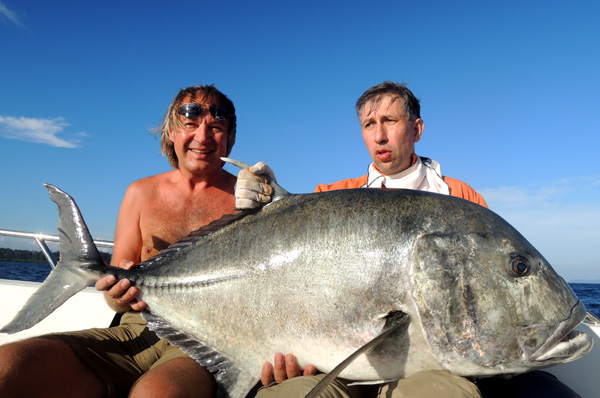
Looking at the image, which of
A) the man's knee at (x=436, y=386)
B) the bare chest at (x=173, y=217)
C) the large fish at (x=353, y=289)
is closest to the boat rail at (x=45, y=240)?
the bare chest at (x=173, y=217)

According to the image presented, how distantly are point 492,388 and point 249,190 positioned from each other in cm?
198

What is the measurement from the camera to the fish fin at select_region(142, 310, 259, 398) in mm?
2182

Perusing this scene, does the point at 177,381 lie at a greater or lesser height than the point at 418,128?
lesser

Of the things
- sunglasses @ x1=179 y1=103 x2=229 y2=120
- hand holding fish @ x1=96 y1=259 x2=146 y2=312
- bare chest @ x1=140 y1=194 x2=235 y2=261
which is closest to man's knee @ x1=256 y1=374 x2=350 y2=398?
hand holding fish @ x1=96 y1=259 x2=146 y2=312

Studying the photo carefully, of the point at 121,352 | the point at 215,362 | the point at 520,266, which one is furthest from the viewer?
the point at 121,352

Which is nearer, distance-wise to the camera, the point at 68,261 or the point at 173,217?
the point at 68,261

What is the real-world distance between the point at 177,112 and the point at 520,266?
279 centimetres

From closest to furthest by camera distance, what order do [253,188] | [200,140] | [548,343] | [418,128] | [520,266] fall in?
1. [548,343]
2. [520,266]
3. [253,188]
4. [200,140]
5. [418,128]

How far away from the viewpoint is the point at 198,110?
332 cm

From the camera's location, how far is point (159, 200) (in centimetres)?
345

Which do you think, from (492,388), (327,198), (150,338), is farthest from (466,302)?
(150,338)

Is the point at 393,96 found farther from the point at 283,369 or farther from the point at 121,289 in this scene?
the point at 121,289

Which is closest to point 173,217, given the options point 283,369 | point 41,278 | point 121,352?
point 121,352

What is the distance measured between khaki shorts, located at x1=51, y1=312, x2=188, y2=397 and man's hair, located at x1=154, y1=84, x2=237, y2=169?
158cm
